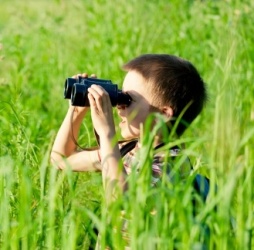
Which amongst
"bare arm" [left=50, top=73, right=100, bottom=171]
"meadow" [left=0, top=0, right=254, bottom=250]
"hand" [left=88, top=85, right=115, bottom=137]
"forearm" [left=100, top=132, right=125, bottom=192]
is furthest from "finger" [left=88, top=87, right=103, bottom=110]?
"bare arm" [left=50, top=73, right=100, bottom=171]

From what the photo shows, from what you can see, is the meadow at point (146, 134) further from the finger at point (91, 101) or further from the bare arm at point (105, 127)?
the finger at point (91, 101)

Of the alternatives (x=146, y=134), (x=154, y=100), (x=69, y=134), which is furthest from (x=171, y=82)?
(x=146, y=134)

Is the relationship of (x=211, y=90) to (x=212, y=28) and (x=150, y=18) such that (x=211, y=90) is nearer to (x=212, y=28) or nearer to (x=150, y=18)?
(x=212, y=28)

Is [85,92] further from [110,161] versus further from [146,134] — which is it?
[146,134]

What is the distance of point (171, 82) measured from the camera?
3.47m

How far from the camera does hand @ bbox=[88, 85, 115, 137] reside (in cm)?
322

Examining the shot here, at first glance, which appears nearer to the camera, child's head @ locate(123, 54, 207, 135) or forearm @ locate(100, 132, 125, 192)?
forearm @ locate(100, 132, 125, 192)

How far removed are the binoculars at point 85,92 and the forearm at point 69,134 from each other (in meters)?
0.30

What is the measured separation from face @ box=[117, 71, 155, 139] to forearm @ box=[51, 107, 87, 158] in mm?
277

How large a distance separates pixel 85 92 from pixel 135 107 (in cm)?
22

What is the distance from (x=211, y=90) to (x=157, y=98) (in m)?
1.51

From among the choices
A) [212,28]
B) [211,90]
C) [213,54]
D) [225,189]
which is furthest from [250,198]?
[212,28]

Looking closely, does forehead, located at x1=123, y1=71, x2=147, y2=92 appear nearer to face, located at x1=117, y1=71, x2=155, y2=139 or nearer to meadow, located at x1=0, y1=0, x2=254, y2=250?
face, located at x1=117, y1=71, x2=155, y2=139

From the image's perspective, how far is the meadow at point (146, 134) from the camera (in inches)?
107
